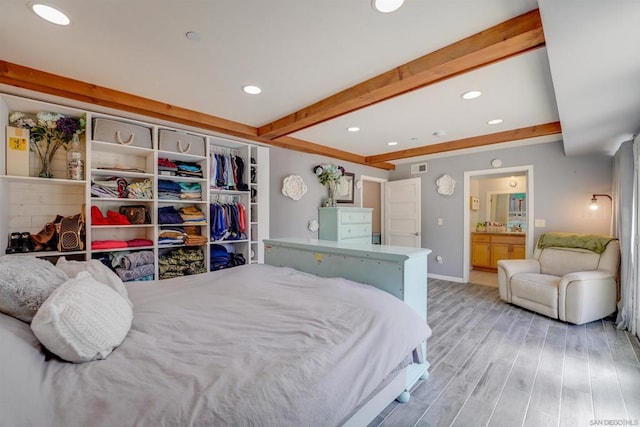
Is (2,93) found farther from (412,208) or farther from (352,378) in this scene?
(412,208)

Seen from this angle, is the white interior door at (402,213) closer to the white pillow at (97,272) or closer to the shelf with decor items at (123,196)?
the shelf with decor items at (123,196)

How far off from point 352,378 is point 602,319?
378cm

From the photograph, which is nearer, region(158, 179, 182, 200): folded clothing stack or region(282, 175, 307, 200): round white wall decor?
region(158, 179, 182, 200): folded clothing stack

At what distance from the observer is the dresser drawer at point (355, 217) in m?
4.38

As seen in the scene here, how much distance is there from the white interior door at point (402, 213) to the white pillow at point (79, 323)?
4.85m

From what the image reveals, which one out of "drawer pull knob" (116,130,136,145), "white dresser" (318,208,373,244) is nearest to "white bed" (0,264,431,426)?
"drawer pull knob" (116,130,136,145)

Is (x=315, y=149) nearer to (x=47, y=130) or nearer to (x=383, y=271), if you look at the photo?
(x=383, y=271)

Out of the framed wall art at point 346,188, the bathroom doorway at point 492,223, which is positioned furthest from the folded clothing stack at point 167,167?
the bathroom doorway at point 492,223

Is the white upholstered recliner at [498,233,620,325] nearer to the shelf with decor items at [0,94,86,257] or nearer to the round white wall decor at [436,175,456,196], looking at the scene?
the round white wall decor at [436,175,456,196]

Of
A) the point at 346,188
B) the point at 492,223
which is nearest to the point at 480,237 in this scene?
the point at 492,223

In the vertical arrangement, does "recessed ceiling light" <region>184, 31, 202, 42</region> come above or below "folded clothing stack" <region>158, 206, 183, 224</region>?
above

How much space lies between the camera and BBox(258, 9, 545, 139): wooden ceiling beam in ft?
5.01

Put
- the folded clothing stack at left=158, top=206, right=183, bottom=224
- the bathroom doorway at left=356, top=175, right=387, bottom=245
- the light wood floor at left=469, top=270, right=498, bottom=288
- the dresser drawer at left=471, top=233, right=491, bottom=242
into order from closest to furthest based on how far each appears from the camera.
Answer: the folded clothing stack at left=158, top=206, right=183, bottom=224
the light wood floor at left=469, top=270, right=498, bottom=288
the dresser drawer at left=471, top=233, right=491, bottom=242
the bathroom doorway at left=356, top=175, right=387, bottom=245

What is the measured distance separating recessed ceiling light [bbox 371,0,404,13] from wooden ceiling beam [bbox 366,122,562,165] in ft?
9.89
